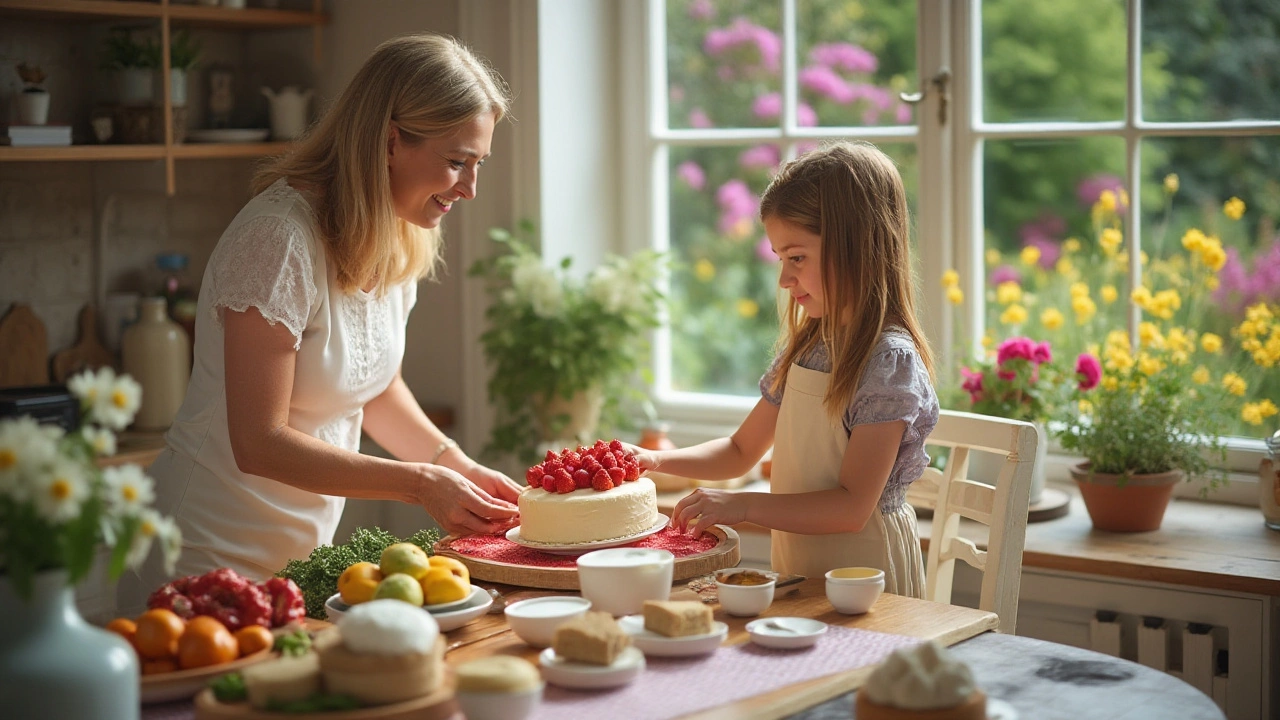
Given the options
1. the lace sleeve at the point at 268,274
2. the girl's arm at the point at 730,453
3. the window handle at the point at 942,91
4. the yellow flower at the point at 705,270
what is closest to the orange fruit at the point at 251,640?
the lace sleeve at the point at 268,274

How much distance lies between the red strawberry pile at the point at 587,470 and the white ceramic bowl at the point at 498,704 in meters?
0.66

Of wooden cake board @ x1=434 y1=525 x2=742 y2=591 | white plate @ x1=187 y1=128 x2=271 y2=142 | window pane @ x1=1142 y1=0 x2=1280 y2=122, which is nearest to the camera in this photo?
wooden cake board @ x1=434 y1=525 x2=742 y2=591

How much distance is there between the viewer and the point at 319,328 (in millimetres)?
2119

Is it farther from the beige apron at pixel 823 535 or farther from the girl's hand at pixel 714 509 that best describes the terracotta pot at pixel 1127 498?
the girl's hand at pixel 714 509

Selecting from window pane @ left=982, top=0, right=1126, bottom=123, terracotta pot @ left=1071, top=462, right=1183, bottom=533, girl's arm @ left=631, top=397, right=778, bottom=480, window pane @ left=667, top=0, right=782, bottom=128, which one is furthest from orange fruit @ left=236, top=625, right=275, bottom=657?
window pane @ left=982, top=0, right=1126, bottom=123

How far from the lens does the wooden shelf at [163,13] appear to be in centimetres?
294

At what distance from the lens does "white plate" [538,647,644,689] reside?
1.42m

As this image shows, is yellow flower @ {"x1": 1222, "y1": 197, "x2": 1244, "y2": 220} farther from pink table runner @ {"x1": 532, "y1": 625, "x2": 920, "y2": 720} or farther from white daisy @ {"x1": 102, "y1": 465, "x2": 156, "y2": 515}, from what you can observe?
white daisy @ {"x1": 102, "y1": 465, "x2": 156, "y2": 515}

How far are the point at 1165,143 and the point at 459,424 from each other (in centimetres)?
207

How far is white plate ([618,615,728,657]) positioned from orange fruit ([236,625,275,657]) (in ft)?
1.38

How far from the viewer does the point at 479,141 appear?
2186 millimetres

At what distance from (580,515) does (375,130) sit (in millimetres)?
730

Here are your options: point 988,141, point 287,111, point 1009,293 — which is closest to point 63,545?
point 1009,293

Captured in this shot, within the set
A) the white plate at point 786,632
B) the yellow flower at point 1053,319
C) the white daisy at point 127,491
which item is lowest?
the white plate at point 786,632
